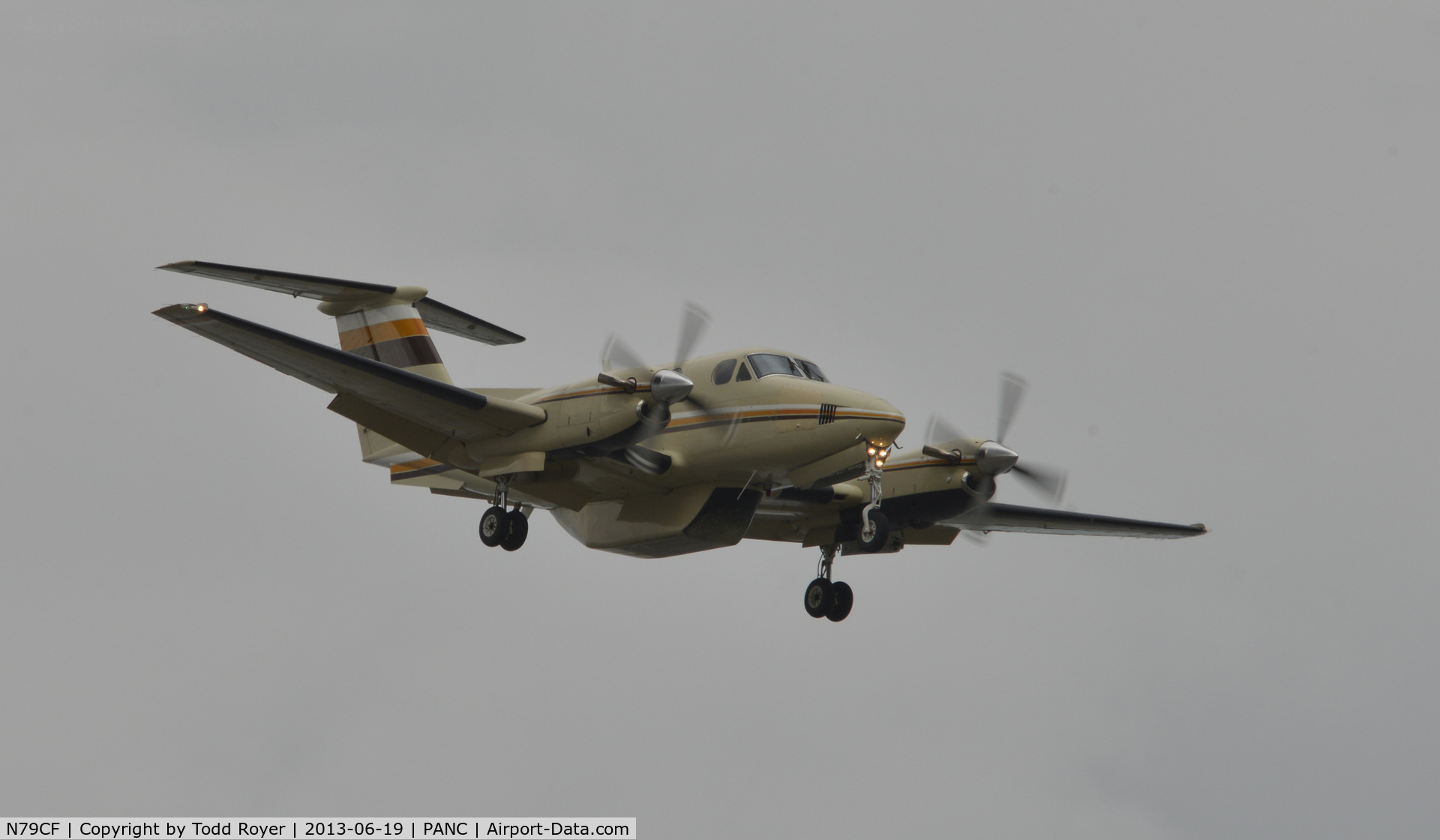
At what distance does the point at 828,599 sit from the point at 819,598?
0.17m

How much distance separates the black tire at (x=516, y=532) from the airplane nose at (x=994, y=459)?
7.69 metres

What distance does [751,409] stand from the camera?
65.5 ft

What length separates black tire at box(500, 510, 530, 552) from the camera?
20.8m

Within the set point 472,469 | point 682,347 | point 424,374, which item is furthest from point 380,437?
point 682,347

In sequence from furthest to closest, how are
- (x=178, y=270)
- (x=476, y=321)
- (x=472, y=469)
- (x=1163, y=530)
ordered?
(x=1163, y=530) → (x=476, y=321) → (x=472, y=469) → (x=178, y=270)

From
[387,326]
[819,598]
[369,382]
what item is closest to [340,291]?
[387,326]

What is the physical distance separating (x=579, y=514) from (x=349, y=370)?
209 inches

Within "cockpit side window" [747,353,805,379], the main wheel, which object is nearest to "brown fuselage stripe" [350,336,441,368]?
"cockpit side window" [747,353,805,379]

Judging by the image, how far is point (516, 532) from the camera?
820 inches

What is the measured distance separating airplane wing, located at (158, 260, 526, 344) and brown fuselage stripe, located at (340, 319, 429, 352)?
0.46 meters

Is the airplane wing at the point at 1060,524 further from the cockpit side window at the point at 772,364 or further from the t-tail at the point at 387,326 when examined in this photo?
the t-tail at the point at 387,326

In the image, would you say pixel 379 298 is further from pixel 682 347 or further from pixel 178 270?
pixel 682 347

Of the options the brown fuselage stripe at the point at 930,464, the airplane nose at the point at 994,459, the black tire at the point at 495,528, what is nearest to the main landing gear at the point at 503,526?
the black tire at the point at 495,528

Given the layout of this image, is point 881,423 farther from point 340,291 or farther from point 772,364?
point 340,291
